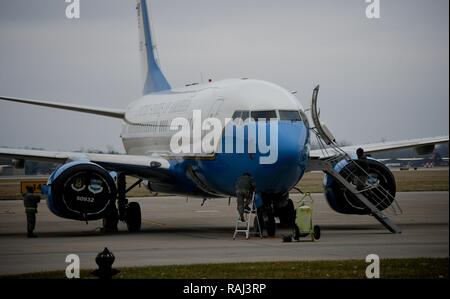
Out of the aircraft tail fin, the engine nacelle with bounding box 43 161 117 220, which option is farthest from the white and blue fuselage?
the aircraft tail fin

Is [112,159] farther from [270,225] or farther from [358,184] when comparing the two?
[358,184]

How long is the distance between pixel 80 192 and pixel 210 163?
11.8 ft

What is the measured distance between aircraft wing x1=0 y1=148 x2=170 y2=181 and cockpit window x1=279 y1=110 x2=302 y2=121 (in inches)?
199

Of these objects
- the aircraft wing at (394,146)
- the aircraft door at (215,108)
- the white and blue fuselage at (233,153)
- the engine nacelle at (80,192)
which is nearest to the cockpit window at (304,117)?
the white and blue fuselage at (233,153)

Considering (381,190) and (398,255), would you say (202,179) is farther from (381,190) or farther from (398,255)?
(398,255)

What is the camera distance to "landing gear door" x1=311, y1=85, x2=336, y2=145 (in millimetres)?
28078

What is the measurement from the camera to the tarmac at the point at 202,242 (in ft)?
70.7

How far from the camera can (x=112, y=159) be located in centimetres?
3053

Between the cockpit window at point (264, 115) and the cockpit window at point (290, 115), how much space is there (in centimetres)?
19

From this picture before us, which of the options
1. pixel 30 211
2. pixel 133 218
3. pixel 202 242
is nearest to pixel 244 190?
pixel 202 242

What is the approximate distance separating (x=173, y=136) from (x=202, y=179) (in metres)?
3.05
